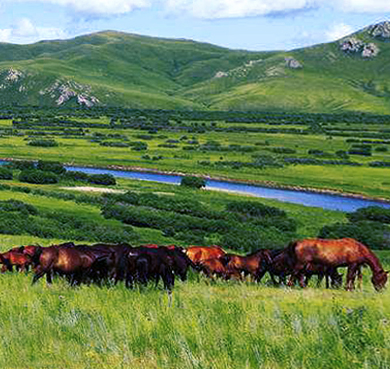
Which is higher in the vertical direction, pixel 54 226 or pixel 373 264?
pixel 373 264

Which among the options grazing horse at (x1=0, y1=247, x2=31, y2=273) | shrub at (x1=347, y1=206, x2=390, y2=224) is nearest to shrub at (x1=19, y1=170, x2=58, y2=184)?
shrub at (x1=347, y1=206, x2=390, y2=224)

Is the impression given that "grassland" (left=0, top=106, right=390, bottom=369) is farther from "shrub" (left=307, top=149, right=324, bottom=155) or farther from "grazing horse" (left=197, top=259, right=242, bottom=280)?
"shrub" (left=307, top=149, right=324, bottom=155)

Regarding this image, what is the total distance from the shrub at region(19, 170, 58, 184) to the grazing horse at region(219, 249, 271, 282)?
76614 millimetres

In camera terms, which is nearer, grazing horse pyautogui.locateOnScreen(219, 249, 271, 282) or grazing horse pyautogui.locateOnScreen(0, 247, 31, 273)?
grazing horse pyautogui.locateOnScreen(219, 249, 271, 282)

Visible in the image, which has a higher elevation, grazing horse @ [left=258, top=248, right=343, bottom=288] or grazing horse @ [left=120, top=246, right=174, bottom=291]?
grazing horse @ [left=120, top=246, right=174, bottom=291]

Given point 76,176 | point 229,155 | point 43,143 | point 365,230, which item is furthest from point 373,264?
point 43,143

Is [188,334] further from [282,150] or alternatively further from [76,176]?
[282,150]

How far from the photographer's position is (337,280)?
17562 mm

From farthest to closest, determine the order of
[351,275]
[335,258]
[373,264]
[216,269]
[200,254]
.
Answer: [200,254] < [216,269] < [373,264] < [335,258] < [351,275]

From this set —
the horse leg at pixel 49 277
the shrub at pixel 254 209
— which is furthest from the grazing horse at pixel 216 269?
the shrub at pixel 254 209

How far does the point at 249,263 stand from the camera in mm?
19688

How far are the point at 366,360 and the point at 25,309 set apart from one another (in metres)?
7.04

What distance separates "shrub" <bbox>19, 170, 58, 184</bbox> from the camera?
3627 inches

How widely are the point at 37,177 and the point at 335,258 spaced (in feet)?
267
